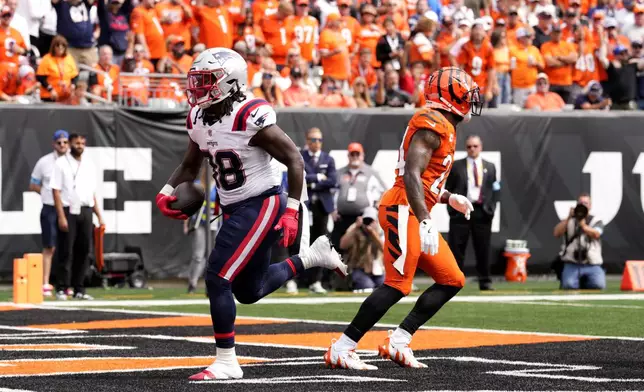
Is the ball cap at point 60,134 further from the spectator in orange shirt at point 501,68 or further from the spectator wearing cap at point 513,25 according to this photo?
the spectator wearing cap at point 513,25

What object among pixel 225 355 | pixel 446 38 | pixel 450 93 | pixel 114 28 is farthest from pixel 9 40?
pixel 225 355

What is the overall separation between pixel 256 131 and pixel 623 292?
1070 cm

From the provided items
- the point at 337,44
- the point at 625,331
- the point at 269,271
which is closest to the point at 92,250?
the point at 337,44

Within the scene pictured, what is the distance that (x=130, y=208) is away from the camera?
60.1 ft

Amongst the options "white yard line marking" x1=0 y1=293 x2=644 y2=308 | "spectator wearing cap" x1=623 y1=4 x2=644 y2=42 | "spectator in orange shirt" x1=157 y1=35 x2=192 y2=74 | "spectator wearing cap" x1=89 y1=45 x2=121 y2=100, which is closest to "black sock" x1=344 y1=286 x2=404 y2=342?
"white yard line marking" x1=0 y1=293 x2=644 y2=308

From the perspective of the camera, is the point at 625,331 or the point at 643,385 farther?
the point at 625,331

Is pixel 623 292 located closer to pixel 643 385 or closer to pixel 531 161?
pixel 531 161

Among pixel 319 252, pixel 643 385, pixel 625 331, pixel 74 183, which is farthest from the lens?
pixel 74 183

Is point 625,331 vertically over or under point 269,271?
under

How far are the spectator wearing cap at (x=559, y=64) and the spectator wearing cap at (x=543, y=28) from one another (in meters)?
0.49

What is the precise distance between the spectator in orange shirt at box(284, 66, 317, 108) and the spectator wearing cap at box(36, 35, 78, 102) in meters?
3.08

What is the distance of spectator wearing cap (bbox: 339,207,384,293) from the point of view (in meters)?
17.1

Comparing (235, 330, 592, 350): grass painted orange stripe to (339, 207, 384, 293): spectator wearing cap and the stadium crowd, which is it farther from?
the stadium crowd

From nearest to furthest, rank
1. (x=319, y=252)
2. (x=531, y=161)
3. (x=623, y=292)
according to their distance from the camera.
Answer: (x=319, y=252), (x=623, y=292), (x=531, y=161)
